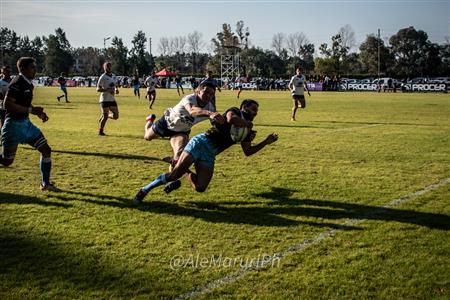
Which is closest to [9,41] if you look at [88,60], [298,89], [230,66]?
[88,60]

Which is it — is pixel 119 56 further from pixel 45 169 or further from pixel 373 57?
pixel 45 169

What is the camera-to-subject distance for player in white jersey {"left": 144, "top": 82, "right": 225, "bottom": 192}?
7242mm

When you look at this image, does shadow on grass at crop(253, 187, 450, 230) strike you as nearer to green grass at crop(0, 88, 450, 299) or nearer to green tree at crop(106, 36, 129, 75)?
green grass at crop(0, 88, 450, 299)

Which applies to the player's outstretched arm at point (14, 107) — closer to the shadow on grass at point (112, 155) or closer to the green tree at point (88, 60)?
the shadow on grass at point (112, 155)

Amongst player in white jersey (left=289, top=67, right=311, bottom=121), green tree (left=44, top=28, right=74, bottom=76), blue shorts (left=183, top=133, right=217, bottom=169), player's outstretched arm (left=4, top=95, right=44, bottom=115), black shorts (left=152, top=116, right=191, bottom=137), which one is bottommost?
blue shorts (left=183, top=133, right=217, bottom=169)

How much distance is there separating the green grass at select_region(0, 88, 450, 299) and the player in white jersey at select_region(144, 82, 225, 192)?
763 millimetres

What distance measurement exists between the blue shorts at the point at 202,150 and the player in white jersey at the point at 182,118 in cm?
36

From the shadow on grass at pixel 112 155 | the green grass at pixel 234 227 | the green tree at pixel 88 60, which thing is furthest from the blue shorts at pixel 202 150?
the green tree at pixel 88 60

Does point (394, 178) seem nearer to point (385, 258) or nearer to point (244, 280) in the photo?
point (385, 258)

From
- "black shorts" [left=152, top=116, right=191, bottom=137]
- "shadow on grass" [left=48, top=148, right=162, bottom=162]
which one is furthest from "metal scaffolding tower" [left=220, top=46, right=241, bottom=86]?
"black shorts" [left=152, top=116, right=191, bottom=137]

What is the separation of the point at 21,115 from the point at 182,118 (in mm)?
2630

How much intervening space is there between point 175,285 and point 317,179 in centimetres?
486

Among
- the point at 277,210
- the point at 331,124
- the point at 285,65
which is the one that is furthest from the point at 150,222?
the point at 285,65

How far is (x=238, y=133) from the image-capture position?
22.1ft
